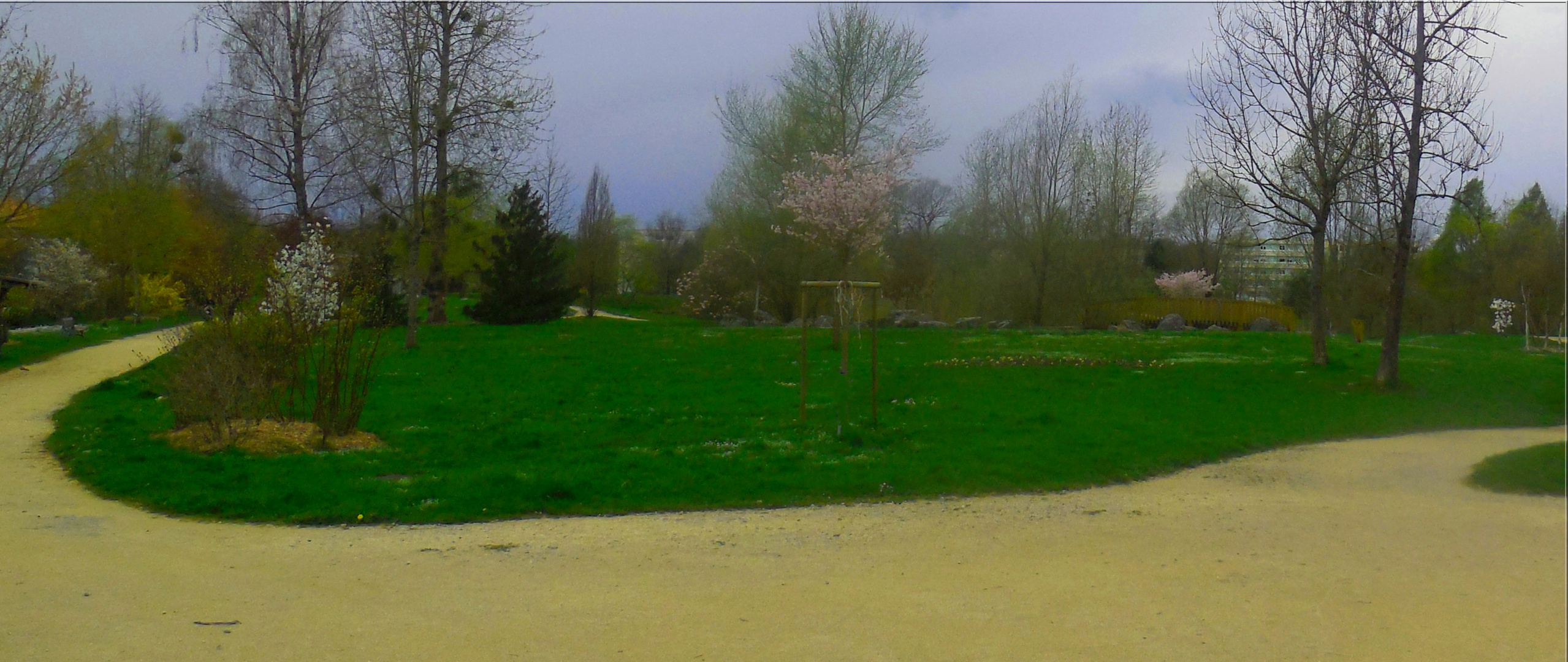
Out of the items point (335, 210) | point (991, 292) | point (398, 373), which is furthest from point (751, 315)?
point (398, 373)

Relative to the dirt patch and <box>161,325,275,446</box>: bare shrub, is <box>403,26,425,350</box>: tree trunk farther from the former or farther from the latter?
the dirt patch

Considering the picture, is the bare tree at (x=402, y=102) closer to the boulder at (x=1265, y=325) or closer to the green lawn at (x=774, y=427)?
the green lawn at (x=774, y=427)

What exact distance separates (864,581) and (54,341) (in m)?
29.3

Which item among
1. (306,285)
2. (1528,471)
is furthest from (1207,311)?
(1528,471)

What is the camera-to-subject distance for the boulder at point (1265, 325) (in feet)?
109

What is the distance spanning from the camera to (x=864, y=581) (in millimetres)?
6176

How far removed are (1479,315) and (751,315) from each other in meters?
27.9

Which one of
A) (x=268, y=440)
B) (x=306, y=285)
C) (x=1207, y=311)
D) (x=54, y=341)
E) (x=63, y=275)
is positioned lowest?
(x=268, y=440)

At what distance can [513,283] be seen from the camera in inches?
1462

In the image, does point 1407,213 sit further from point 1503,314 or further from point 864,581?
point 864,581

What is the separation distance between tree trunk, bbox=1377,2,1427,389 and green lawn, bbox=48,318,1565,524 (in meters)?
0.38

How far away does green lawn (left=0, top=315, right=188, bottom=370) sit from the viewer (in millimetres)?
22688

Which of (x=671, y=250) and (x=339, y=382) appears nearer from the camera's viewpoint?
(x=339, y=382)

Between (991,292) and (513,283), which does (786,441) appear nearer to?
(991,292)
